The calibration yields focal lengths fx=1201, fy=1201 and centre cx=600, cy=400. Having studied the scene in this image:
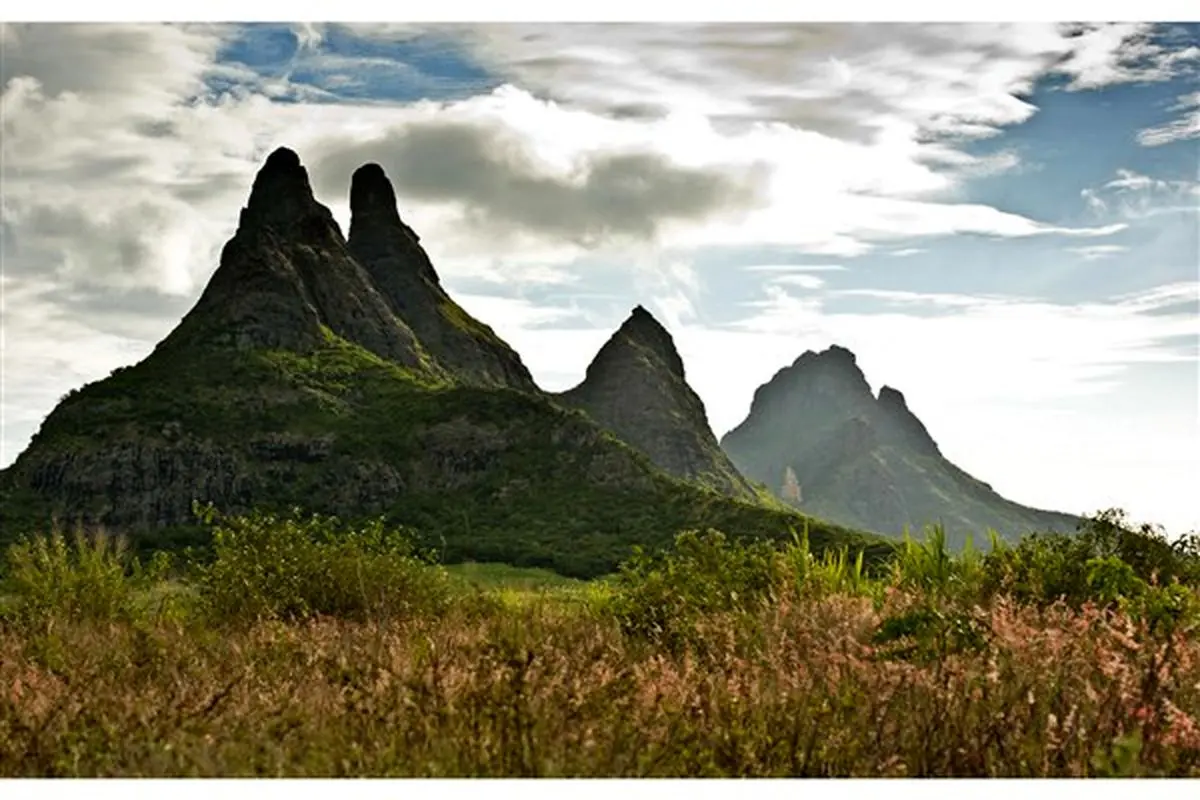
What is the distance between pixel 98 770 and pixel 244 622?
7.92 m

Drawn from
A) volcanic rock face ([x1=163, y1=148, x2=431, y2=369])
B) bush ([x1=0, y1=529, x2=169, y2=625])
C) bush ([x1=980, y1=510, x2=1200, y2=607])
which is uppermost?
volcanic rock face ([x1=163, y1=148, x2=431, y2=369])

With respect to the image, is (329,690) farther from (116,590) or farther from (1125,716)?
(116,590)

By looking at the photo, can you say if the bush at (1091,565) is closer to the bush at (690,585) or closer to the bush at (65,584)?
the bush at (690,585)

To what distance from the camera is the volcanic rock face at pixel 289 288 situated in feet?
487

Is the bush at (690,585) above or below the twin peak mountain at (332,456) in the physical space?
below

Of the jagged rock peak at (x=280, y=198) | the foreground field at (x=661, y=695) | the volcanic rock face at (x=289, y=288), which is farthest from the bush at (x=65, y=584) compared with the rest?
the jagged rock peak at (x=280, y=198)

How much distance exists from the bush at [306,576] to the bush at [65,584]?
104 centimetres

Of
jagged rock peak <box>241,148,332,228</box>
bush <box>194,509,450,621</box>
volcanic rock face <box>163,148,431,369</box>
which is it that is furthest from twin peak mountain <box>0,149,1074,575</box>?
bush <box>194,509,450,621</box>

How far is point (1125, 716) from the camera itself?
680 cm

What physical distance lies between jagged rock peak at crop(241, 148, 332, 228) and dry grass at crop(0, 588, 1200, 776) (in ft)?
606

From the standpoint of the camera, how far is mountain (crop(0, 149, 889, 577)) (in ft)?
353

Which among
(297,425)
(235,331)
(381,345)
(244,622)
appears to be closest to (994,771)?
(244,622)

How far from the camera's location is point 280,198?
188875 millimetres

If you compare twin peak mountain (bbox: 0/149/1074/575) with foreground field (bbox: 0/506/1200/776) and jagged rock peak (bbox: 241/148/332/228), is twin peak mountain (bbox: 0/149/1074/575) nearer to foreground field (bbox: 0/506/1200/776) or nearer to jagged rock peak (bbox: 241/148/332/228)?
jagged rock peak (bbox: 241/148/332/228)
